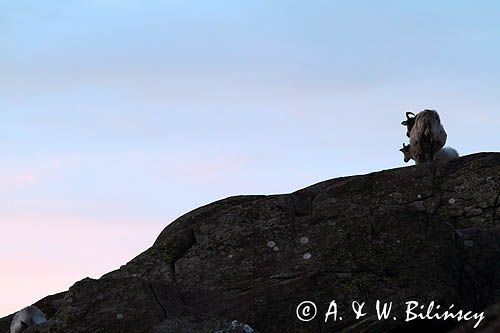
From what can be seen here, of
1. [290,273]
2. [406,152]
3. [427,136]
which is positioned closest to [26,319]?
[290,273]

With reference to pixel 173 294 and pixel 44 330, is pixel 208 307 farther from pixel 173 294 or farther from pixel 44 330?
pixel 44 330

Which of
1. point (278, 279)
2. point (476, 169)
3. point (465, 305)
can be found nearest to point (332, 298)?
point (278, 279)

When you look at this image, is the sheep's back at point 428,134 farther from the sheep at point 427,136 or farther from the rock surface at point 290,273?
the rock surface at point 290,273

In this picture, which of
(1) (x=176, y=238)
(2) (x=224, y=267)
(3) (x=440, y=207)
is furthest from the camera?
(3) (x=440, y=207)

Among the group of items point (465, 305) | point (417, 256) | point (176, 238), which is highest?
point (176, 238)

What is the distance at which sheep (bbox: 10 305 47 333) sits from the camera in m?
15.6

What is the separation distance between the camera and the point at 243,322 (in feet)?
43.9

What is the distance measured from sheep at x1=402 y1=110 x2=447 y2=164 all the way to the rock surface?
9.74 m

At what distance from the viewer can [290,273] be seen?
1416 centimetres

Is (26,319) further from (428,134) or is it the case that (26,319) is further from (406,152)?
(406,152)

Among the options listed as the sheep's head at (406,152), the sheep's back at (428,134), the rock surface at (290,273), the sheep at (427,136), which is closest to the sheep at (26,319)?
the rock surface at (290,273)

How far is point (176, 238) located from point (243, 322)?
3832 millimetres

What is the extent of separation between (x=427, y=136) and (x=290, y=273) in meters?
12.7

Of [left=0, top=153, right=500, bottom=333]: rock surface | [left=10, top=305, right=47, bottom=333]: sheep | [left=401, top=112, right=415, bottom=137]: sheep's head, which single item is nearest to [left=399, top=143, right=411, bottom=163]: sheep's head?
[left=401, top=112, right=415, bottom=137]: sheep's head
